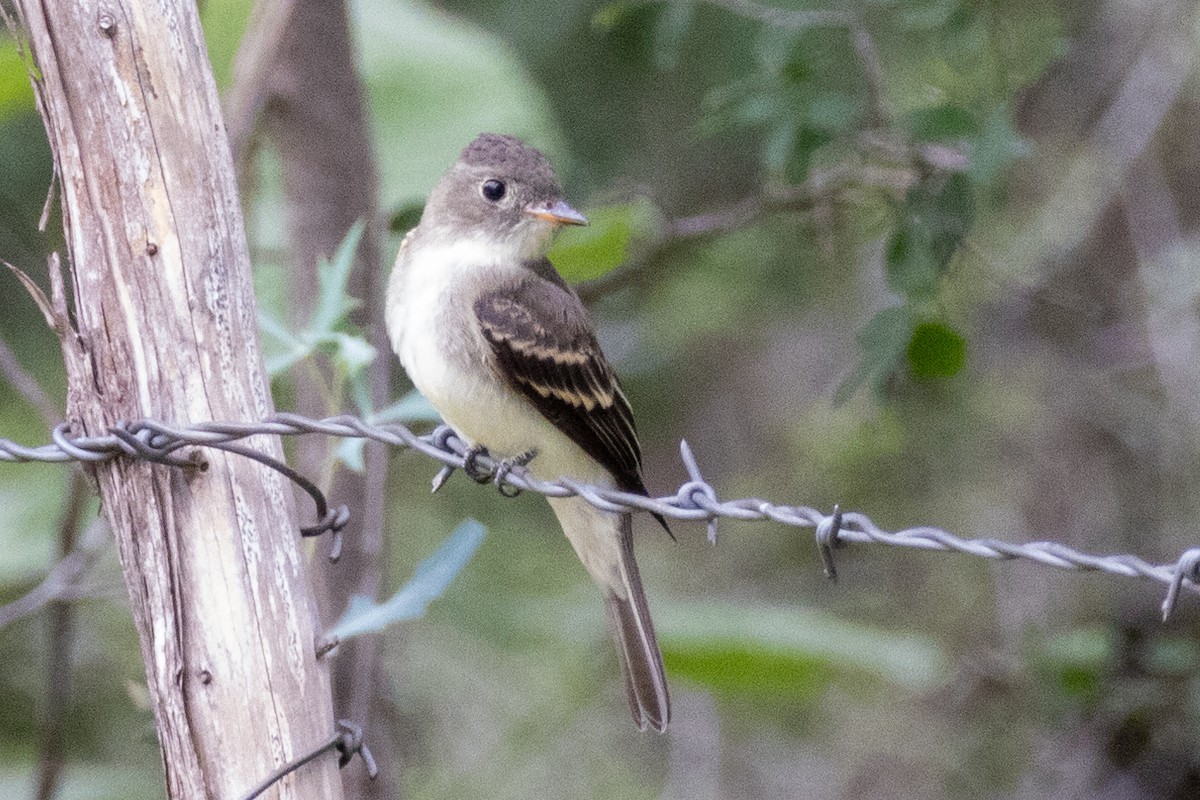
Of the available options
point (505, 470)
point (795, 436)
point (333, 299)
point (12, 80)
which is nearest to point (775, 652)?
point (505, 470)

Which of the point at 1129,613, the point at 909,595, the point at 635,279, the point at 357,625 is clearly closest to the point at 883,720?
the point at 909,595

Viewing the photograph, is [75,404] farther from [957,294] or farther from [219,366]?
[957,294]

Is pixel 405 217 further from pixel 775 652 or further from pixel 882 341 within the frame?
pixel 775 652

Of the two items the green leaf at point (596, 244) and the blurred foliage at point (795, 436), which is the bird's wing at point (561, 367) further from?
the blurred foliage at point (795, 436)

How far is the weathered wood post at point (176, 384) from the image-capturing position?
2.32 meters

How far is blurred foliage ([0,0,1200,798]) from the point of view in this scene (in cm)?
463

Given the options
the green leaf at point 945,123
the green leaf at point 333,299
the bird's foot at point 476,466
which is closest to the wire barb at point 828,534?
the bird's foot at point 476,466

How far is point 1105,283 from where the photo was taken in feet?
20.5

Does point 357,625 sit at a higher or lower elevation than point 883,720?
higher

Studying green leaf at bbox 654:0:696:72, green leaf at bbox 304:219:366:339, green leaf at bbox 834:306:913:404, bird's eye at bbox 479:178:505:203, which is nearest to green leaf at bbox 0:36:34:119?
green leaf at bbox 304:219:366:339

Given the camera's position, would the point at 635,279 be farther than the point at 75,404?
Yes

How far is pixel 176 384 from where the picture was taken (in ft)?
7.81

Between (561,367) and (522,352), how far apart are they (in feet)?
0.41

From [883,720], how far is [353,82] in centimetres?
377
